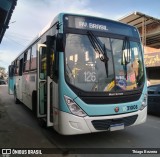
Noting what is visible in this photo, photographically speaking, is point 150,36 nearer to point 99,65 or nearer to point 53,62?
point 99,65

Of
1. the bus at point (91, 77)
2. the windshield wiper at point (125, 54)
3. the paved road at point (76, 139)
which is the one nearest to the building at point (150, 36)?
the paved road at point (76, 139)

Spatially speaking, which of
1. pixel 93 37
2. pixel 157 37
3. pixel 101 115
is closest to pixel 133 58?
pixel 93 37

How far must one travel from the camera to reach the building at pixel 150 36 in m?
19.7

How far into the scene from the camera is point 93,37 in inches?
209

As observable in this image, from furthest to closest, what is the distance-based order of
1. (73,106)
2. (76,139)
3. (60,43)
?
(76,139) < (60,43) < (73,106)

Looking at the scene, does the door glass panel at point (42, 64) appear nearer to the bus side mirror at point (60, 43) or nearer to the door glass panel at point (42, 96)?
the door glass panel at point (42, 96)

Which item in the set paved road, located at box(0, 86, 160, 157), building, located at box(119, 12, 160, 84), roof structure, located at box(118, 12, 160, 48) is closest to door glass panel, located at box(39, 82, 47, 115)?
paved road, located at box(0, 86, 160, 157)

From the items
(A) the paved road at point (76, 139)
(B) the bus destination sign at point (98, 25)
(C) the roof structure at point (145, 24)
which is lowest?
Result: (A) the paved road at point (76, 139)

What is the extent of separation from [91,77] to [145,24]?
63.1ft

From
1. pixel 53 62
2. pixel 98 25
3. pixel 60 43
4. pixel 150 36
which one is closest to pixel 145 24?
pixel 150 36

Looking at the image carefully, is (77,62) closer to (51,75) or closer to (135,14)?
(51,75)

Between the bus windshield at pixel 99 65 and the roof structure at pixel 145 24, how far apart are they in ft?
48.5

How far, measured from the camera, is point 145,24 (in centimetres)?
2259

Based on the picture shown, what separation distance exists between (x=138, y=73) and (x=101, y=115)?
1.61 metres
